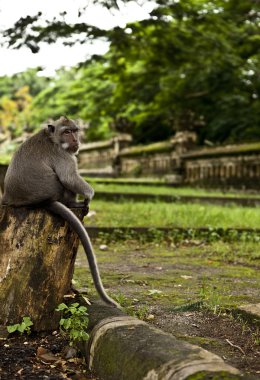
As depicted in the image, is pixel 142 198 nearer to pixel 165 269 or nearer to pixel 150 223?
pixel 150 223

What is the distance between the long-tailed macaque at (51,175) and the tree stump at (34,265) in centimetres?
→ 9

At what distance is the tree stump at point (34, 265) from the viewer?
321 cm

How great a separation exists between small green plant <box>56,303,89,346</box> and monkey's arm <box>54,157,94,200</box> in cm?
74

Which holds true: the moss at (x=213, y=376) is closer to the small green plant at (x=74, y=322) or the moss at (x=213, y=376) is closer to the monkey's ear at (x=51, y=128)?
the small green plant at (x=74, y=322)

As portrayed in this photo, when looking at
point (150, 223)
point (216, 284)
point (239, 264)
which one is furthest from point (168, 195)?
point (216, 284)

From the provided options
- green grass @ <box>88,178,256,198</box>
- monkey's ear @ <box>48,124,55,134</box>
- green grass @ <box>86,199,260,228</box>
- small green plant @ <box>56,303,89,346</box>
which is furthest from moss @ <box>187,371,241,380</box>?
green grass @ <box>88,178,256,198</box>

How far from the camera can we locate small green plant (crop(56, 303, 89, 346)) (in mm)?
2920

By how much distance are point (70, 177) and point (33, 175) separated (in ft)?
0.77

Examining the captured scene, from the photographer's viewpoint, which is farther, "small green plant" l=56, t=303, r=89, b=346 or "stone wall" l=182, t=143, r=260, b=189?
"stone wall" l=182, t=143, r=260, b=189

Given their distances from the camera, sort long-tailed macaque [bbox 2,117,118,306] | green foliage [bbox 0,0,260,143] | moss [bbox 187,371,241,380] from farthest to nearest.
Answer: green foliage [bbox 0,0,260,143] → long-tailed macaque [bbox 2,117,118,306] → moss [bbox 187,371,241,380]

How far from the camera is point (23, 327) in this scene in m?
3.10

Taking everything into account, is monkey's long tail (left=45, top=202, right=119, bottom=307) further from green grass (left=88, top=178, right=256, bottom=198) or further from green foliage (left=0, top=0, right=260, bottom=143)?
green grass (left=88, top=178, right=256, bottom=198)

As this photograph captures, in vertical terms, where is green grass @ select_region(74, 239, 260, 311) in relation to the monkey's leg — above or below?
below

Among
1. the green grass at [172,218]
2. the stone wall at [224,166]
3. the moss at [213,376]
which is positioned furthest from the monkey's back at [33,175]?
the stone wall at [224,166]
